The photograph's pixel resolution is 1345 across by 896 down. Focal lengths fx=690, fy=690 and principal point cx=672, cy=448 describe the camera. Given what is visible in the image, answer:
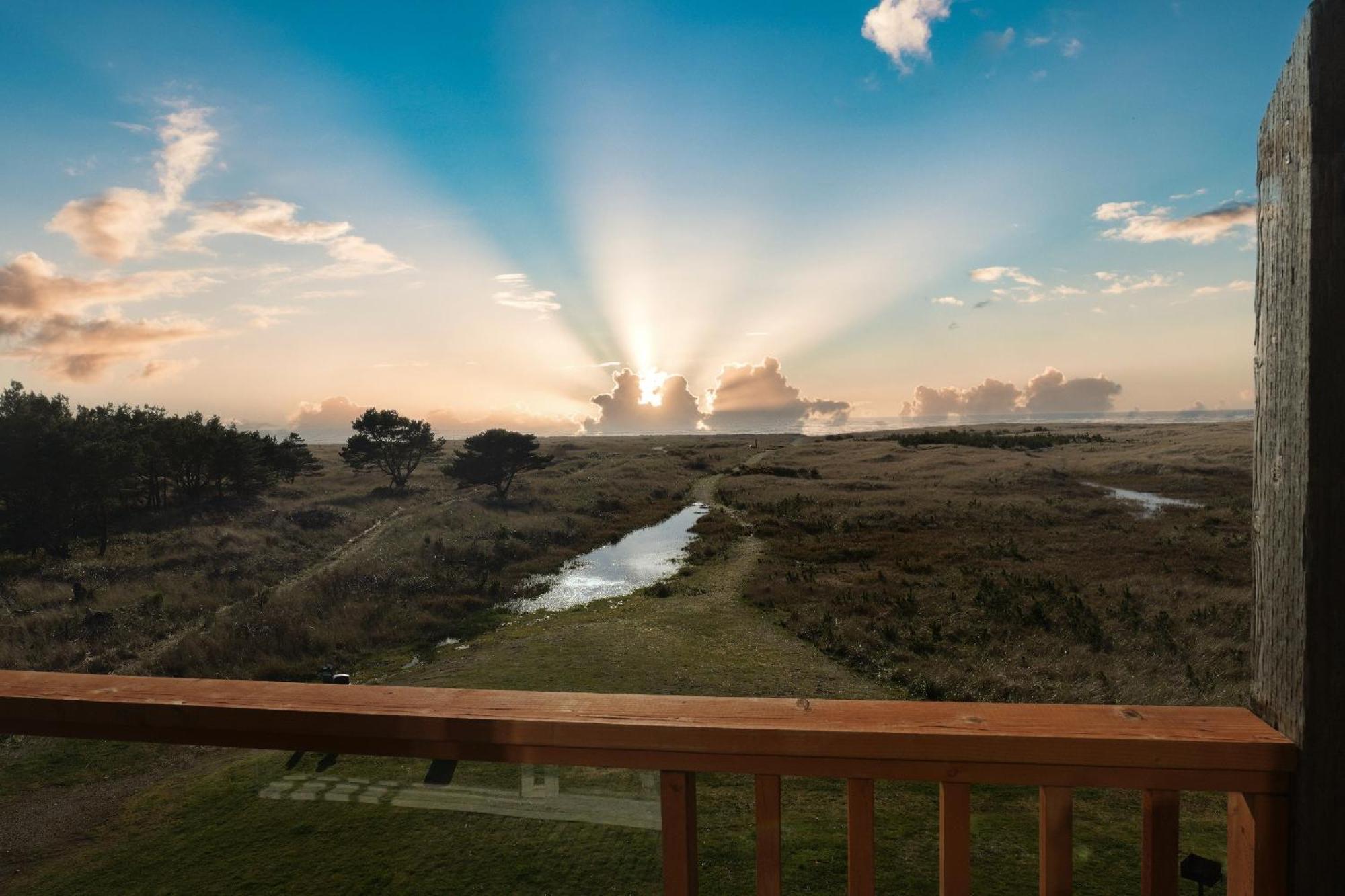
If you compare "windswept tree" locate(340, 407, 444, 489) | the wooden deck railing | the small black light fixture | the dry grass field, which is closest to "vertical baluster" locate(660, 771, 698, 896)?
the wooden deck railing

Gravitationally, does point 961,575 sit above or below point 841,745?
below

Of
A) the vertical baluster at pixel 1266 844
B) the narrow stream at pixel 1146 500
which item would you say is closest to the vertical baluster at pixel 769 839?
the vertical baluster at pixel 1266 844

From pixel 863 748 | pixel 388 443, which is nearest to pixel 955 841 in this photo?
pixel 863 748

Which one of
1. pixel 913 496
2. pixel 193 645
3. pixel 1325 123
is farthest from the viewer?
pixel 913 496

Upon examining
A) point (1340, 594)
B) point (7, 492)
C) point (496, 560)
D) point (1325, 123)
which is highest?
point (1325, 123)

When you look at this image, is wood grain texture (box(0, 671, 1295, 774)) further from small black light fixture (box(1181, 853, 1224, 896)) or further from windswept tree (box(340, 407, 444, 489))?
windswept tree (box(340, 407, 444, 489))

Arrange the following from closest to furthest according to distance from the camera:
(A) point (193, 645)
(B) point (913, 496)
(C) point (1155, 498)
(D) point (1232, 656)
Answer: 1. (D) point (1232, 656)
2. (A) point (193, 645)
3. (C) point (1155, 498)
4. (B) point (913, 496)

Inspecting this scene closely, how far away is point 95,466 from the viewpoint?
2372 centimetres

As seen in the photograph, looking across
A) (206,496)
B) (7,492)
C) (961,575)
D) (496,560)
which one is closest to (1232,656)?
(961,575)

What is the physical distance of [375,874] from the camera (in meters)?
2.14

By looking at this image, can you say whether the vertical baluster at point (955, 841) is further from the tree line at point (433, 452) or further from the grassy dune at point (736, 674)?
the tree line at point (433, 452)

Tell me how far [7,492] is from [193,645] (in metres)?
15.7

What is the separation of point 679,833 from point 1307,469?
1429 mm

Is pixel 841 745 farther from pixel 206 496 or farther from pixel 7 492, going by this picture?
pixel 206 496
